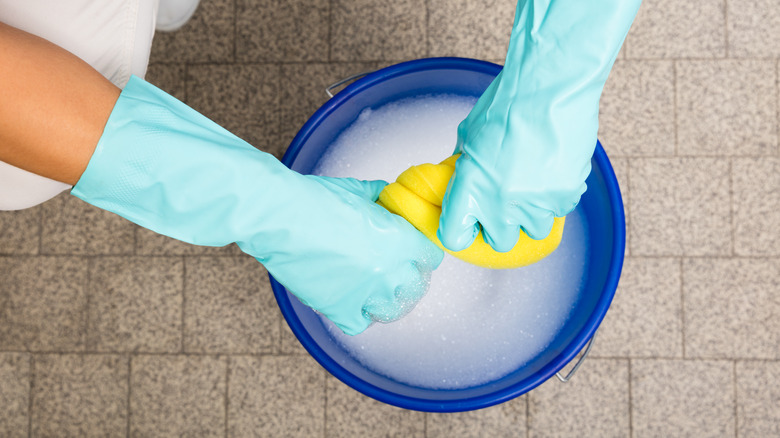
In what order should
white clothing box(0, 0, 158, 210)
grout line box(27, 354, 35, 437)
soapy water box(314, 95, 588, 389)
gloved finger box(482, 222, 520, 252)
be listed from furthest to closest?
grout line box(27, 354, 35, 437)
soapy water box(314, 95, 588, 389)
gloved finger box(482, 222, 520, 252)
white clothing box(0, 0, 158, 210)

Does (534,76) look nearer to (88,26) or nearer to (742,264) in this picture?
(88,26)

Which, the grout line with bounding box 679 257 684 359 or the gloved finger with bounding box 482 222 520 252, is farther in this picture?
the grout line with bounding box 679 257 684 359

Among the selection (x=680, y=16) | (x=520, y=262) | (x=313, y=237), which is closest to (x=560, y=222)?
(x=520, y=262)

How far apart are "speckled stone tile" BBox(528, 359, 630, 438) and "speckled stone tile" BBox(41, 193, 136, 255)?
103cm

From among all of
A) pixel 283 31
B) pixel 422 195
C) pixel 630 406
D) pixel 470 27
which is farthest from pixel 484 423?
pixel 283 31

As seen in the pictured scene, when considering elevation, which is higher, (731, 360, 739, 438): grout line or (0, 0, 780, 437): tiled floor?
(0, 0, 780, 437): tiled floor

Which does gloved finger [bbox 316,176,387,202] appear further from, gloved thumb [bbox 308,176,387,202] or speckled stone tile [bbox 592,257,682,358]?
speckled stone tile [bbox 592,257,682,358]

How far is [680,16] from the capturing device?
1203 mm

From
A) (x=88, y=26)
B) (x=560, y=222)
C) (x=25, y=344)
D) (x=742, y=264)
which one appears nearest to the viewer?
(x=88, y=26)

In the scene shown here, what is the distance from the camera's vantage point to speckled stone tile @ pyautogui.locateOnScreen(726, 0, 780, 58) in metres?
1.20

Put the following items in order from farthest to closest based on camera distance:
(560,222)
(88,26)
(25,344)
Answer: (25,344)
(560,222)
(88,26)

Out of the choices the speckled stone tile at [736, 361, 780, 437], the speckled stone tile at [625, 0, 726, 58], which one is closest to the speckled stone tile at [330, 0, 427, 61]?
the speckled stone tile at [625, 0, 726, 58]

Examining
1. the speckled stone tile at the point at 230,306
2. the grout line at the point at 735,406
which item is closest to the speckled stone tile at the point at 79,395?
the speckled stone tile at the point at 230,306

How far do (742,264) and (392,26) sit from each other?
963 mm
